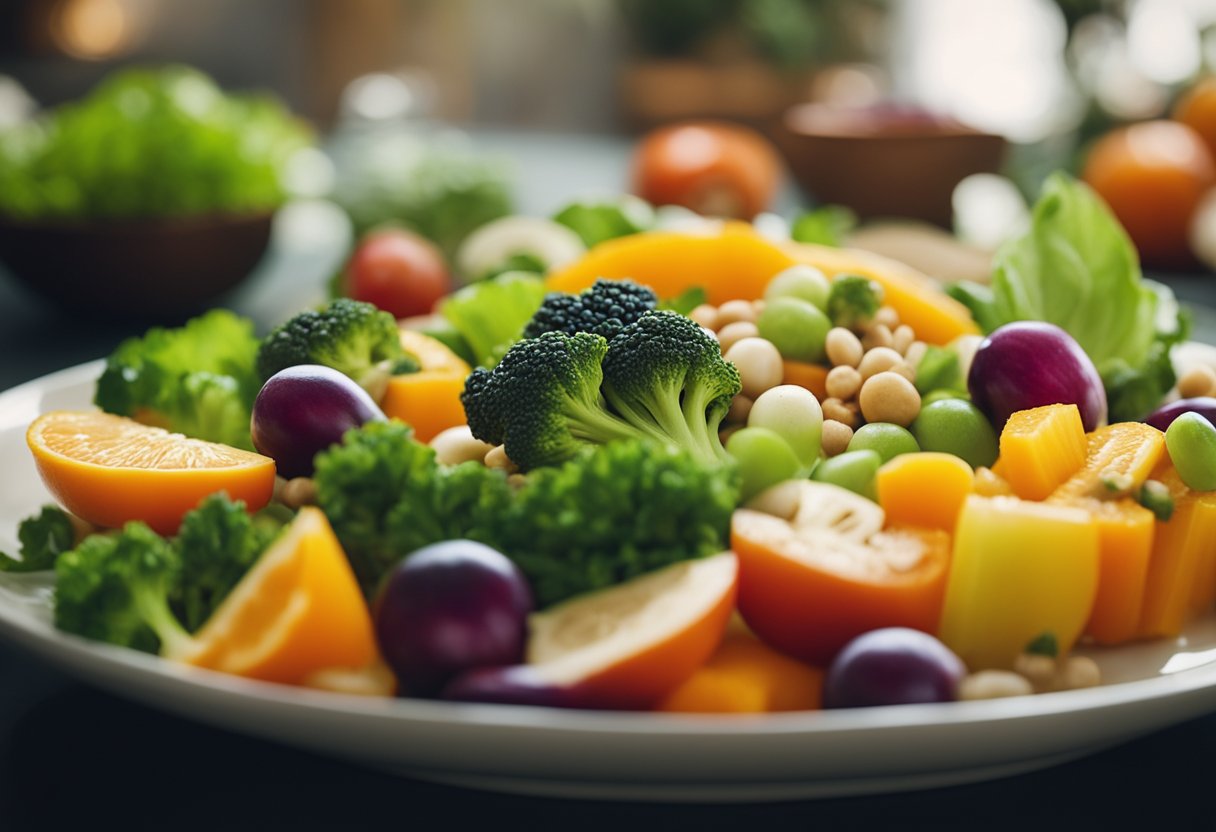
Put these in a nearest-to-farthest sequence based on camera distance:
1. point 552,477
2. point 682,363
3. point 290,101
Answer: point 552,477 < point 682,363 < point 290,101

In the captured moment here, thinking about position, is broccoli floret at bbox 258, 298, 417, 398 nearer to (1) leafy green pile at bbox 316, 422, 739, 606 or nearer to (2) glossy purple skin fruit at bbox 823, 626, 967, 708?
(1) leafy green pile at bbox 316, 422, 739, 606

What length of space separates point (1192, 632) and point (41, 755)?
931 mm

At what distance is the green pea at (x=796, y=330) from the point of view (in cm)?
134

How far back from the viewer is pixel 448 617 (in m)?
0.89

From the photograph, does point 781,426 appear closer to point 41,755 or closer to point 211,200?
point 41,755

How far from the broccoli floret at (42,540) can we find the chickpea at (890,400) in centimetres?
77

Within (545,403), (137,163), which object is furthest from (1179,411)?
(137,163)

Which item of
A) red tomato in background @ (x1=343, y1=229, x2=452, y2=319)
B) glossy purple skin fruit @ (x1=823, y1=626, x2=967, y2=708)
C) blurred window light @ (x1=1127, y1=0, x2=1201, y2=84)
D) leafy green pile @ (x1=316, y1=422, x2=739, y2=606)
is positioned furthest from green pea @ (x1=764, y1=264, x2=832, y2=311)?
blurred window light @ (x1=1127, y1=0, x2=1201, y2=84)

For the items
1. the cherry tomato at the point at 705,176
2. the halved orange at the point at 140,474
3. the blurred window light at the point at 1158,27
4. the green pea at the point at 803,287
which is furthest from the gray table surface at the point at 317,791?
the blurred window light at the point at 1158,27

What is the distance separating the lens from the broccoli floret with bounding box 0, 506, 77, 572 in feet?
3.66

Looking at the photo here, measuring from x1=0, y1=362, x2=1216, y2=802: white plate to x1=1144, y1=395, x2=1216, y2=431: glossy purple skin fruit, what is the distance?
464mm

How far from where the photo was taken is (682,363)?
117 centimetres

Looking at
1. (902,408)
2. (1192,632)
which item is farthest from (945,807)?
(902,408)

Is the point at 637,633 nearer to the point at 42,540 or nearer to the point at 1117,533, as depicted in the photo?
the point at 1117,533
